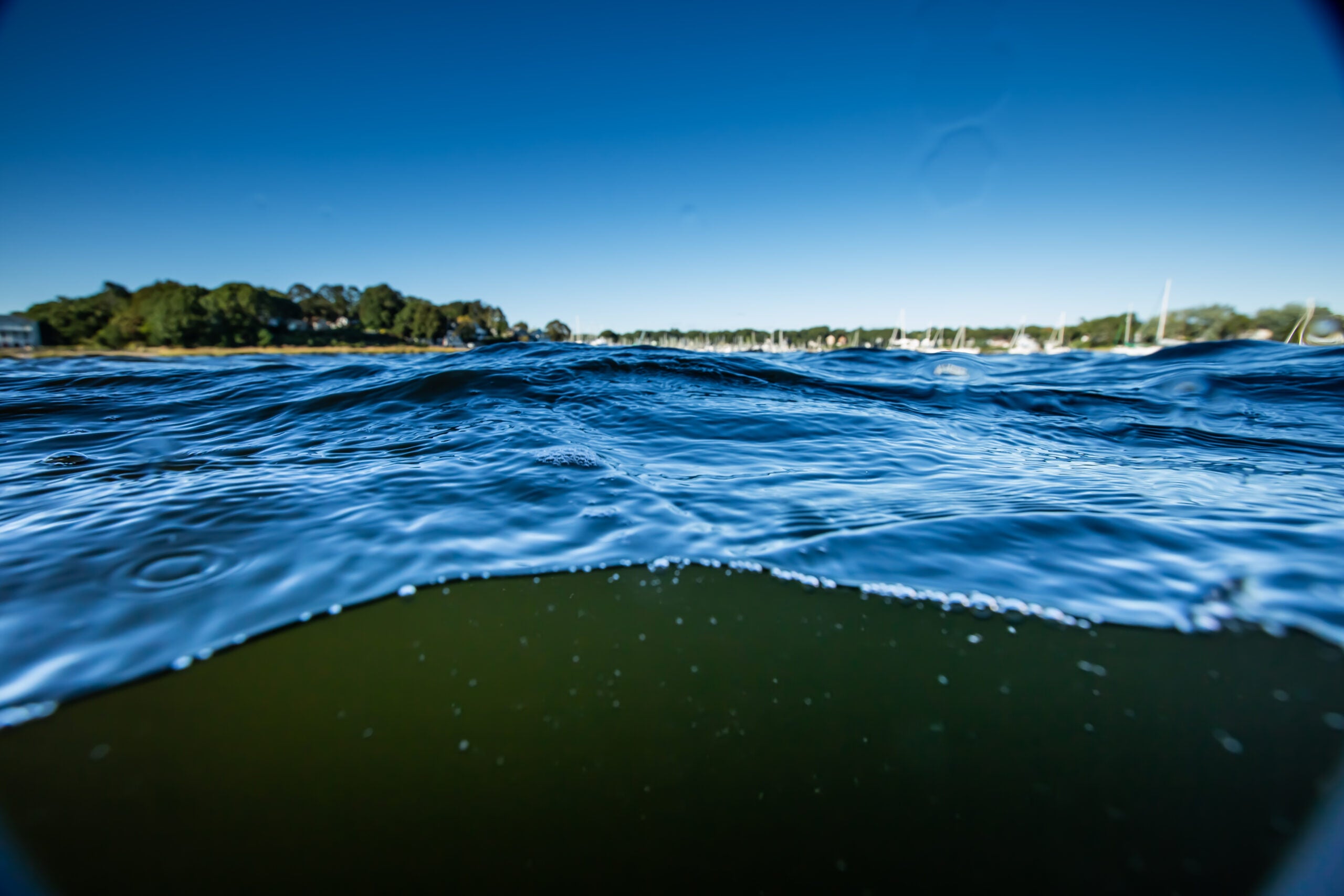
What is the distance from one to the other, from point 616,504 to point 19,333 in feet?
261

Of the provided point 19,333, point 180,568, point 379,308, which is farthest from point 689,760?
point 379,308

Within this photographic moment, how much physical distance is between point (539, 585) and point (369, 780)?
2.85 ft

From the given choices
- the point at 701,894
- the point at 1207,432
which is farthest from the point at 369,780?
the point at 1207,432

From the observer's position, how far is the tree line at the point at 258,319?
53.5 m

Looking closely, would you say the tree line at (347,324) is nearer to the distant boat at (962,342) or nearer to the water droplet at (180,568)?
the distant boat at (962,342)

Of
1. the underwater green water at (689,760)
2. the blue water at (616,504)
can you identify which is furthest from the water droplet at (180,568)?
the underwater green water at (689,760)

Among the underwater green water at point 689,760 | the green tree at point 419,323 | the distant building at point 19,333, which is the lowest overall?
the underwater green water at point 689,760

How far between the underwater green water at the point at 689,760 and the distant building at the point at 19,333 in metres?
74.4

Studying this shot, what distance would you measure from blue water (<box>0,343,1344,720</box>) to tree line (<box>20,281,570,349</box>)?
155 feet

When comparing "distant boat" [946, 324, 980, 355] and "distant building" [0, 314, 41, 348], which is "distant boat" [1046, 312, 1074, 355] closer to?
"distant boat" [946, 324, 980, 355]

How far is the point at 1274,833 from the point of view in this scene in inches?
42.9

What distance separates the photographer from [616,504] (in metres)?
2.90

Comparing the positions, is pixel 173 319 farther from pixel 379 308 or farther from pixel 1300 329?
pixel 1300 329

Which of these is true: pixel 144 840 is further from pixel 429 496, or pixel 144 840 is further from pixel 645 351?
pixel 645 351
